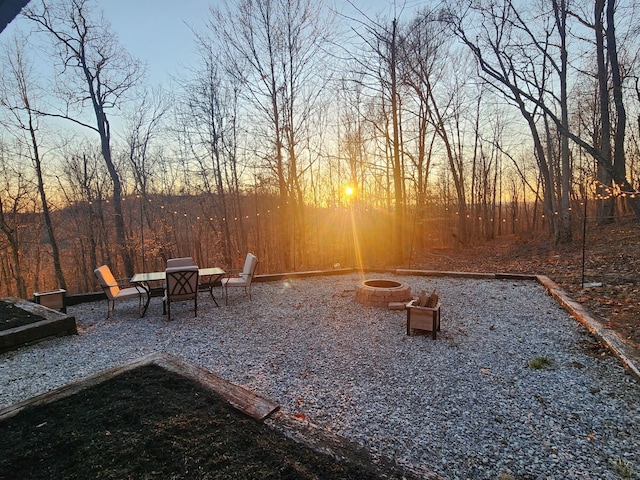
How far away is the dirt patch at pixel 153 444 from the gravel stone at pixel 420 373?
49 cm

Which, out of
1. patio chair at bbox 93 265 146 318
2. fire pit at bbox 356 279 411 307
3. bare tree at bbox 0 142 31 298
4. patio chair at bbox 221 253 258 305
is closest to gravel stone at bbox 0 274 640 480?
fire pit at bbox 356 279 411 307

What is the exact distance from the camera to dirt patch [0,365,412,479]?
54.8 inches

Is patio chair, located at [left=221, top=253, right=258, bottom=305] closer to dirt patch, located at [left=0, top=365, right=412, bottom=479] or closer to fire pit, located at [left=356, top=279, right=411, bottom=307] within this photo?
fire pit, located at [left=356, top=279, right=411, bottom=307]

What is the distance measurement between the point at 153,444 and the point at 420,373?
2036 millimetres

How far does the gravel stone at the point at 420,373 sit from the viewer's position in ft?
5.80

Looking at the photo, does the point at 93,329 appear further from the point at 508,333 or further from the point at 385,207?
the point at 385,207

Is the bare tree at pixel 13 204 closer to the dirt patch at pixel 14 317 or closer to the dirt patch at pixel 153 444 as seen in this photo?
the dirt patch at pixel 14 317

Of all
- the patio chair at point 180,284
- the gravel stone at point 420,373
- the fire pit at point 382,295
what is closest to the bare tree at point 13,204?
the gravel stone at point 420,373

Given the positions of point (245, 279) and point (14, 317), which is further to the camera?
point (245, 279)

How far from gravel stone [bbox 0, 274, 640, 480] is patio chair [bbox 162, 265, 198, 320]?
33 centimetres

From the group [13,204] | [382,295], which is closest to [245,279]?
[382,295]

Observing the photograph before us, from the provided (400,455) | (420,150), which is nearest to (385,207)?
(420,150)

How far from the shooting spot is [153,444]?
154cm

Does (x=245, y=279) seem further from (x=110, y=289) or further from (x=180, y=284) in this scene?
(x=110, y=289)
